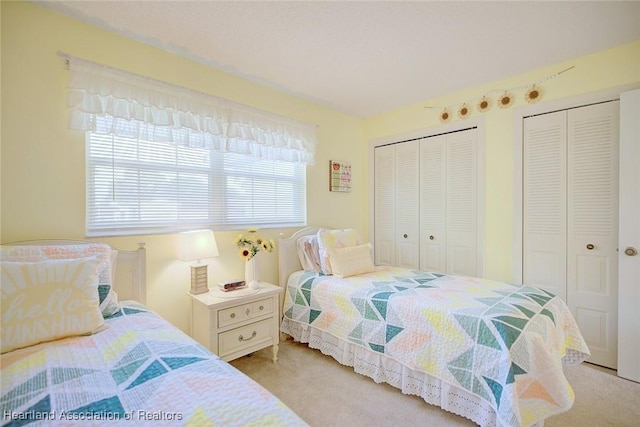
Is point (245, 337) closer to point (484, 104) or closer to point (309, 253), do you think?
point (309, 253)

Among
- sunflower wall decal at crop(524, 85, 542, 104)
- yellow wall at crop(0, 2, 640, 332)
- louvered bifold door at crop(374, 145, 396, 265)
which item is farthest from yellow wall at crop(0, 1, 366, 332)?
sunflower wall decal at crop(524, 85, 542, 104)

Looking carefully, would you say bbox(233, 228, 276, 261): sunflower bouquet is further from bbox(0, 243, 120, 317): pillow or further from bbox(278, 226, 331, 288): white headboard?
bbox(0, 243, 120, 317): pillow

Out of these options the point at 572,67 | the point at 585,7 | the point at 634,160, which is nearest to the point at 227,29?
the point at 585,7

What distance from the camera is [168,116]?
7.28 ft

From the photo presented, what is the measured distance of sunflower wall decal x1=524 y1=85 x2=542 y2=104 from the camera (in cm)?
267

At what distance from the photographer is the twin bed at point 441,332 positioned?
4.93 feet

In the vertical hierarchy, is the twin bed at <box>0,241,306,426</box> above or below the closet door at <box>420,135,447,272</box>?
below

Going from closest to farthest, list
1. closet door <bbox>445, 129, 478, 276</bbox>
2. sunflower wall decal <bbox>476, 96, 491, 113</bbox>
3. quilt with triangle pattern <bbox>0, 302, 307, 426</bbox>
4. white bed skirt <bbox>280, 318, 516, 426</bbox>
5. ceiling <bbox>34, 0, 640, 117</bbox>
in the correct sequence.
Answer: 1. quilt with triangle pattern <bbox>0, 302, 307, 426</bbox>
2. white bed skirt <bbox>280, 318, 516, 426</bbox>
3. ceiling <bbox>34, 0, 640, 117</bbox>
4. sunflower wall decal <bbox>476, 96, 491, 113</bbox>
5. closet door <bbox>445, 129, 478, 276</bbox>

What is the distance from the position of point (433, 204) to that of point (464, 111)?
40.5 inches

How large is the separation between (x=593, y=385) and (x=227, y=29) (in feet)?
11.8

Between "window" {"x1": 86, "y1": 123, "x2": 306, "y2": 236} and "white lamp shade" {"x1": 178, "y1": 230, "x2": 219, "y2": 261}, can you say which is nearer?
"window" {"x1": 86, "y1": 123, "x2": 306, "y2": 236}

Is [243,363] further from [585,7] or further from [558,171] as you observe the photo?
[585,7]

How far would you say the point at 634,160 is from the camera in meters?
2.17

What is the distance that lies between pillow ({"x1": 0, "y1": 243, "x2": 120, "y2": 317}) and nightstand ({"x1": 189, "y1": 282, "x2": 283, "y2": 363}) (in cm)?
59
